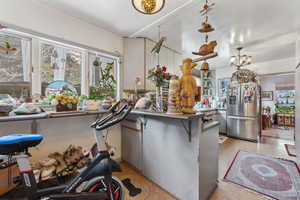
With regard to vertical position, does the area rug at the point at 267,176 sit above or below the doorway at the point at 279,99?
below

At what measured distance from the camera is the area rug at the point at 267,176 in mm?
1669

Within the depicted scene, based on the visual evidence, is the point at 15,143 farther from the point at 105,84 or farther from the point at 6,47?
the point at 105,84

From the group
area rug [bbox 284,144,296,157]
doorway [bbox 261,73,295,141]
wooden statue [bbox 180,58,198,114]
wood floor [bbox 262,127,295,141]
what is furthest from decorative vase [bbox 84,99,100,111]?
doorway [bbox 261,73,295,141]

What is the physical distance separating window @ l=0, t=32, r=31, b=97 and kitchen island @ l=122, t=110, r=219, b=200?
1583 mm

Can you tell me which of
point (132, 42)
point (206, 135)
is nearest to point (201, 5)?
point (132, 42)

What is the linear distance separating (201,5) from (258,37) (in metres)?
1.91

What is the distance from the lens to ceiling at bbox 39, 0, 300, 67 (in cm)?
170

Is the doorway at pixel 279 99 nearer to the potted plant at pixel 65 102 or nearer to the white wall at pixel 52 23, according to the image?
the white wall at pixel 52 23

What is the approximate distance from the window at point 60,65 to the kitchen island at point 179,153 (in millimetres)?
1299

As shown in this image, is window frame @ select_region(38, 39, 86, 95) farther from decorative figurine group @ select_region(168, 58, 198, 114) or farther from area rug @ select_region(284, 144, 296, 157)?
area rug @ select_region(284, 144, 296, 157)

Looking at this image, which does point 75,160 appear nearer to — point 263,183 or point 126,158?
point 126,158

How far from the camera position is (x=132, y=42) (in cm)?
261

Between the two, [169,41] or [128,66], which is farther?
[169,41]

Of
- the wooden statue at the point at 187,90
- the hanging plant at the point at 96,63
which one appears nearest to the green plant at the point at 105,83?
the hanging plant at the point at 96,63
